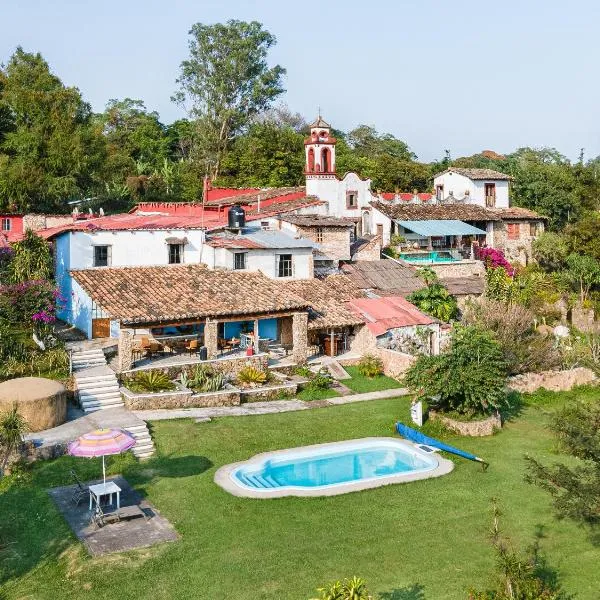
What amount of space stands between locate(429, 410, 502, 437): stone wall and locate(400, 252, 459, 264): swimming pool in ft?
68.6

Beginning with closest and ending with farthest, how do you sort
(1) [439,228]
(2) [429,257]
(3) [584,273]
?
(2) [429,257]
(3) [584,273]
(1) [439,228]

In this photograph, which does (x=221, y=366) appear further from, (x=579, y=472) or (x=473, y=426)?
(x=579, y=472)

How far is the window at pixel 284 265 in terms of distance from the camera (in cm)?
3934

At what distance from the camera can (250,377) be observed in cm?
3131

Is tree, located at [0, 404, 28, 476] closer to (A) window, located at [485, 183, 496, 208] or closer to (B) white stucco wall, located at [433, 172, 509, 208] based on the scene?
(B) white stucco wall, located at [433, 172, 509, 208]

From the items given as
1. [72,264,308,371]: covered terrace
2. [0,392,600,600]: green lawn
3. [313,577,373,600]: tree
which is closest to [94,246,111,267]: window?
[72,264,308,371]: covered terrace

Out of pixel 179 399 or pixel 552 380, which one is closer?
pixel 179 399

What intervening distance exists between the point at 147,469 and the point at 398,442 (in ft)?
27.5

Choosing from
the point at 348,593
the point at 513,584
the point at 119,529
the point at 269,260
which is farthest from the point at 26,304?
the point at 513,584

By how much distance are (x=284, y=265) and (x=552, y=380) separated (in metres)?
14.1

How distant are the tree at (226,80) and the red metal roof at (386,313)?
36.4m

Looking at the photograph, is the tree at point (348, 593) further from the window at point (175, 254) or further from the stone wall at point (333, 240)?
the stone wall at point (333, 240)

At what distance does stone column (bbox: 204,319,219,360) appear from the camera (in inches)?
1267

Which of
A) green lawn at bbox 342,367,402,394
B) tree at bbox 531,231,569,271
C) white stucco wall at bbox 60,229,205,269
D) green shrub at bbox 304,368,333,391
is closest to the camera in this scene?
green shrub at bbox 304,368,333,391
